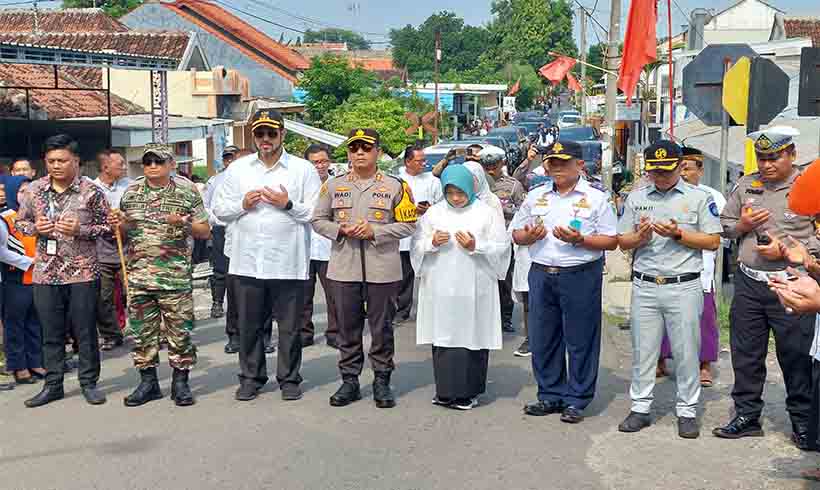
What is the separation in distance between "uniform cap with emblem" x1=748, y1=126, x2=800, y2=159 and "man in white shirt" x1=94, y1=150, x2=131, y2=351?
6012 millimetres

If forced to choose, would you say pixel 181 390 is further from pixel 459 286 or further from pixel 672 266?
pixel 672 266

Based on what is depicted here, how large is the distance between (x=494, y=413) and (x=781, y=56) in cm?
1830

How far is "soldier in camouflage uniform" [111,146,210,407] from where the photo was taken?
7629mm

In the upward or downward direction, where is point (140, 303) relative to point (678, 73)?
downward

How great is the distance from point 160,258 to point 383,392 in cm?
193

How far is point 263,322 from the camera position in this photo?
8.07 metres

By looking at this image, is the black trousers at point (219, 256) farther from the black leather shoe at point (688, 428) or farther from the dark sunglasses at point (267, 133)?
the black leather shoe at point (688, 428)

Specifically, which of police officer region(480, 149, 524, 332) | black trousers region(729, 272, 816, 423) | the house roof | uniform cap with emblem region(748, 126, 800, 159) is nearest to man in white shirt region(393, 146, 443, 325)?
police officer region(480, 149, 524, 332)

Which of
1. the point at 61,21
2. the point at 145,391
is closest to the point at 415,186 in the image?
the point at 145,391

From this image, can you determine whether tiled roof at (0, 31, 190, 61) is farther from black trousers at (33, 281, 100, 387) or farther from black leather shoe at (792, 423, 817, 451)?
black leather shoe at (792, 423, 817, 451)

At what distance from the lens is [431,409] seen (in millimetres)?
7723

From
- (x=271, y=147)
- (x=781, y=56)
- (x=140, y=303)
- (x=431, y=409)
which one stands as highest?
(x=781, y=56)

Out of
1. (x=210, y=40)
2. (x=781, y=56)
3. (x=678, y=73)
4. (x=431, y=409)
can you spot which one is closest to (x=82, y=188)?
(x=431, y=409)

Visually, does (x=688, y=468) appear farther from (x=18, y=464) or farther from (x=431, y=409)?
(x=18, y=464)
